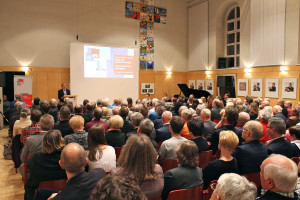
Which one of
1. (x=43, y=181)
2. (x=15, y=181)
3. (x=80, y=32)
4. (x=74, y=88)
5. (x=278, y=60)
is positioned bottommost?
(x=15, y=181)

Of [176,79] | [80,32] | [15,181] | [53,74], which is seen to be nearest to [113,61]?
[80,32]

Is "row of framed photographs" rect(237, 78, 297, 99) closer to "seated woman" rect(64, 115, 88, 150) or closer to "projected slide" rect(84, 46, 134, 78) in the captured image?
"projected slide" rect(84, 46, 134, 78)

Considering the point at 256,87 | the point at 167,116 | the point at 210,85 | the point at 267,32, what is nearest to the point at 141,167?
the point at 167,116

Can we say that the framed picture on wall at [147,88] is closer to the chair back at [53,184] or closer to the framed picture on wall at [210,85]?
the framed picture on wall at [210,85]

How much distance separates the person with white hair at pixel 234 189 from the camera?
1.63m

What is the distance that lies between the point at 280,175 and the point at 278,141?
1947 mm

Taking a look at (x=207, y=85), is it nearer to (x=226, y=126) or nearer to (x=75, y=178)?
(x=226, y=126)

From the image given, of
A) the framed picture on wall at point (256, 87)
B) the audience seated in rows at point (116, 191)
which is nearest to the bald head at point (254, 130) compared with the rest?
the audience seated in rows at point (116, 191)

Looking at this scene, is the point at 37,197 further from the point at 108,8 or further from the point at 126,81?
the point at 108,8

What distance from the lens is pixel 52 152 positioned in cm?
282

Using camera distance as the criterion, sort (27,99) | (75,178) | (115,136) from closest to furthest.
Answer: (75,178), (115,136), (27,99)

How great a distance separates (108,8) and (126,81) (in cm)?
453

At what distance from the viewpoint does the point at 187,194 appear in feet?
7.80

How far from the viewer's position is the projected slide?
12906 mm
